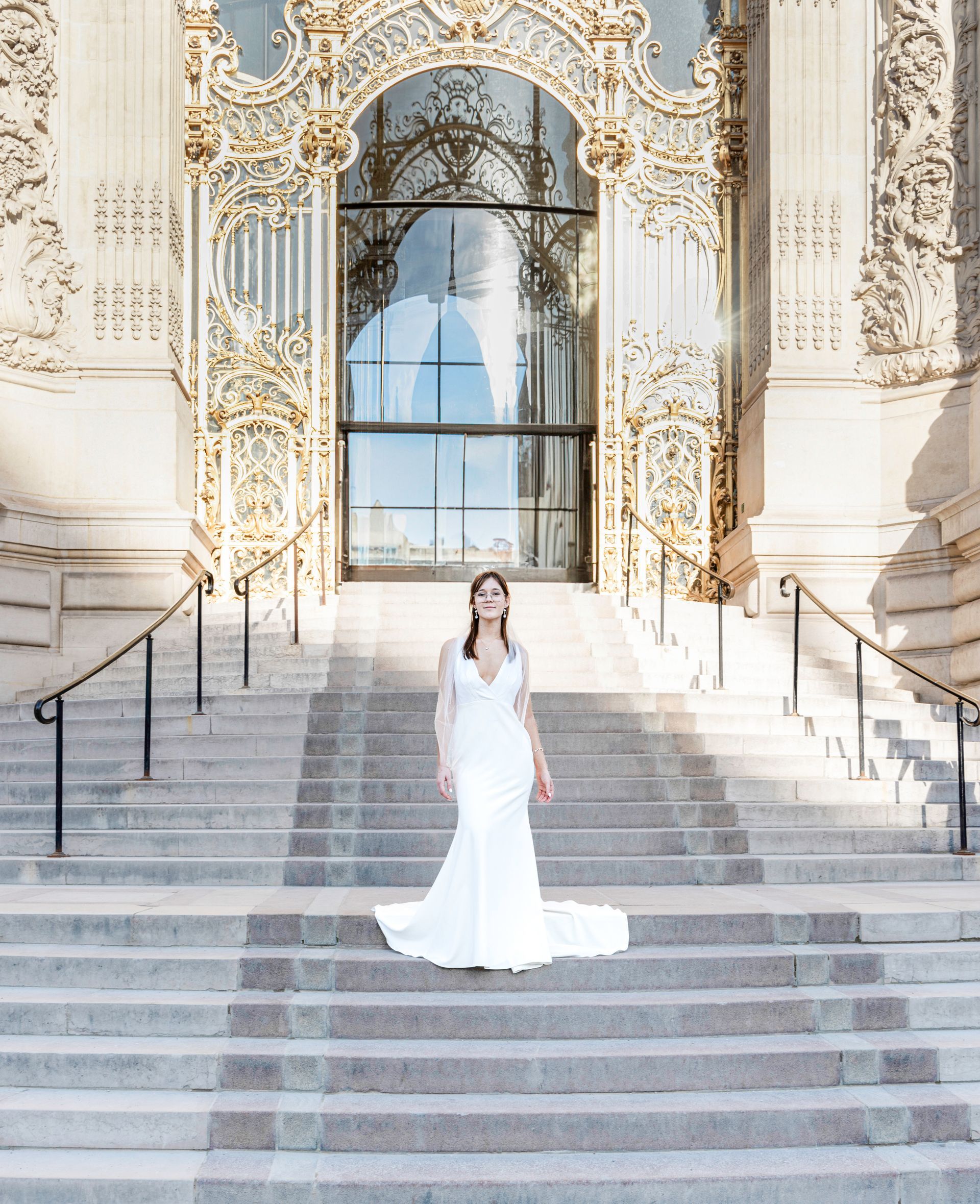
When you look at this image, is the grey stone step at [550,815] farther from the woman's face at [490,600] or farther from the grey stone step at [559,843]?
the woman's face at [490,600]

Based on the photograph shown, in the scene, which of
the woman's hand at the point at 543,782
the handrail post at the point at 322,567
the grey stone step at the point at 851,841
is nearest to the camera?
→ the woman's hand at the point at 543,782

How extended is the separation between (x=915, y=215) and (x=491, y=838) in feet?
32.6

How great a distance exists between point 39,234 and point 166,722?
6121 millimetres

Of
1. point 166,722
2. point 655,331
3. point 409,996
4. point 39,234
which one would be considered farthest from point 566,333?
point 409,996

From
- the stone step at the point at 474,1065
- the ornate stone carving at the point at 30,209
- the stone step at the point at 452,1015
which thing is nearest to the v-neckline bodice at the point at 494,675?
the stone step at the point at 452,1015

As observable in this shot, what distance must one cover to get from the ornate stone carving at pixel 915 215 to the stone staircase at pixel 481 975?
5106 mm

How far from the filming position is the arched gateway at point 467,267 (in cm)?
1511

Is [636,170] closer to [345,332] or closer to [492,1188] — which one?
[345,332]

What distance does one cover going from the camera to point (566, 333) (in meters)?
15.6

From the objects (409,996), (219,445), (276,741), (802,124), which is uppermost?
(802,124)

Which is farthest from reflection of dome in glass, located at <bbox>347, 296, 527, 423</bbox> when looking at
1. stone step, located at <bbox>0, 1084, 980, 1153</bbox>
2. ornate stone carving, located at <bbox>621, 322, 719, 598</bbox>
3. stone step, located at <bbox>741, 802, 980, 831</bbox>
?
stone step, located at <bbox>0, 1084, 980, 1153</bbox>

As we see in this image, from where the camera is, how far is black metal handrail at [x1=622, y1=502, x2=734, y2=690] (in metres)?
10.4

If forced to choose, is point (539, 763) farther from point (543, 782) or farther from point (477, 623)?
point (477, 623)

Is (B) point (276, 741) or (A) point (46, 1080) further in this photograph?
(B) point (276, 741)
